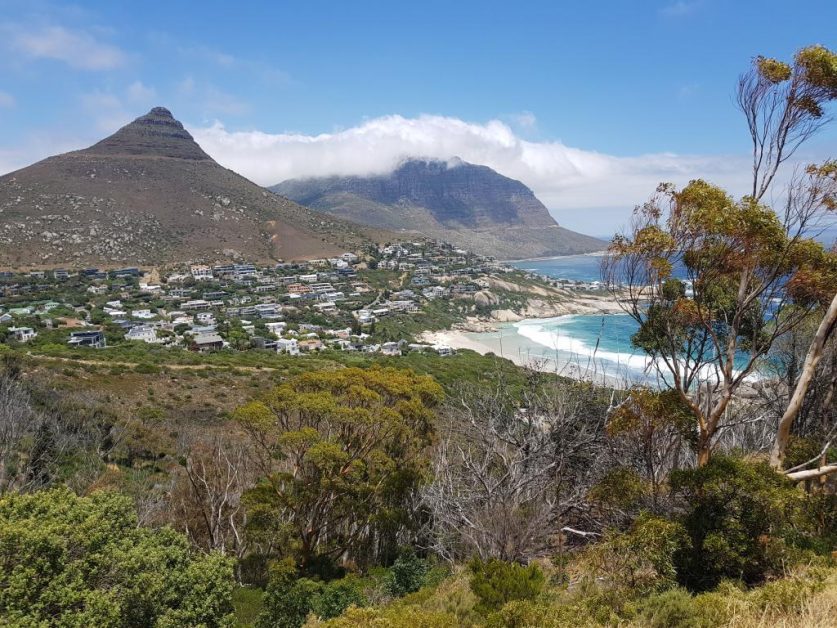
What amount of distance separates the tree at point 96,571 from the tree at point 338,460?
2843 millimetres

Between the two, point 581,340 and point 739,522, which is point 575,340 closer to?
point 581,340

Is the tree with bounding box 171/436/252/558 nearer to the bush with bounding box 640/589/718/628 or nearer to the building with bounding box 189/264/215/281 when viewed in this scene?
the bush with bounding box 640/589/718/628

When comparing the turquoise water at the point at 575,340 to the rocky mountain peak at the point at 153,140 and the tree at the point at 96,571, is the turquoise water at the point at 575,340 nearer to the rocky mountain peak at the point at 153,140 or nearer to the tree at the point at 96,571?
the tree at the point at 96,571

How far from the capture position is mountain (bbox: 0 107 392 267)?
283 ft

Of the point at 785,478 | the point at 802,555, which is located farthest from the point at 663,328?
the point at 802,555

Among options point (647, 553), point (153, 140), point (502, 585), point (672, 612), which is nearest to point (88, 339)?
point (502, 585)

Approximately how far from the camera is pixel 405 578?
35.3 ft

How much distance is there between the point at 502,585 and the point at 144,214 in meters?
107

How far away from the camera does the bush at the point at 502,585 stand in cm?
716

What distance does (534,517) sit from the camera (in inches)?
385

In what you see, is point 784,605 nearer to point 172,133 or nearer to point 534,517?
point 534,517

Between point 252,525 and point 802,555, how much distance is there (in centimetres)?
1011

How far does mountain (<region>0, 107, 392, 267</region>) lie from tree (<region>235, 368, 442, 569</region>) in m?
89.3

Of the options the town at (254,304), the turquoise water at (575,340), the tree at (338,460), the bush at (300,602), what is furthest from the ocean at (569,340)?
the bush at (300,602)
